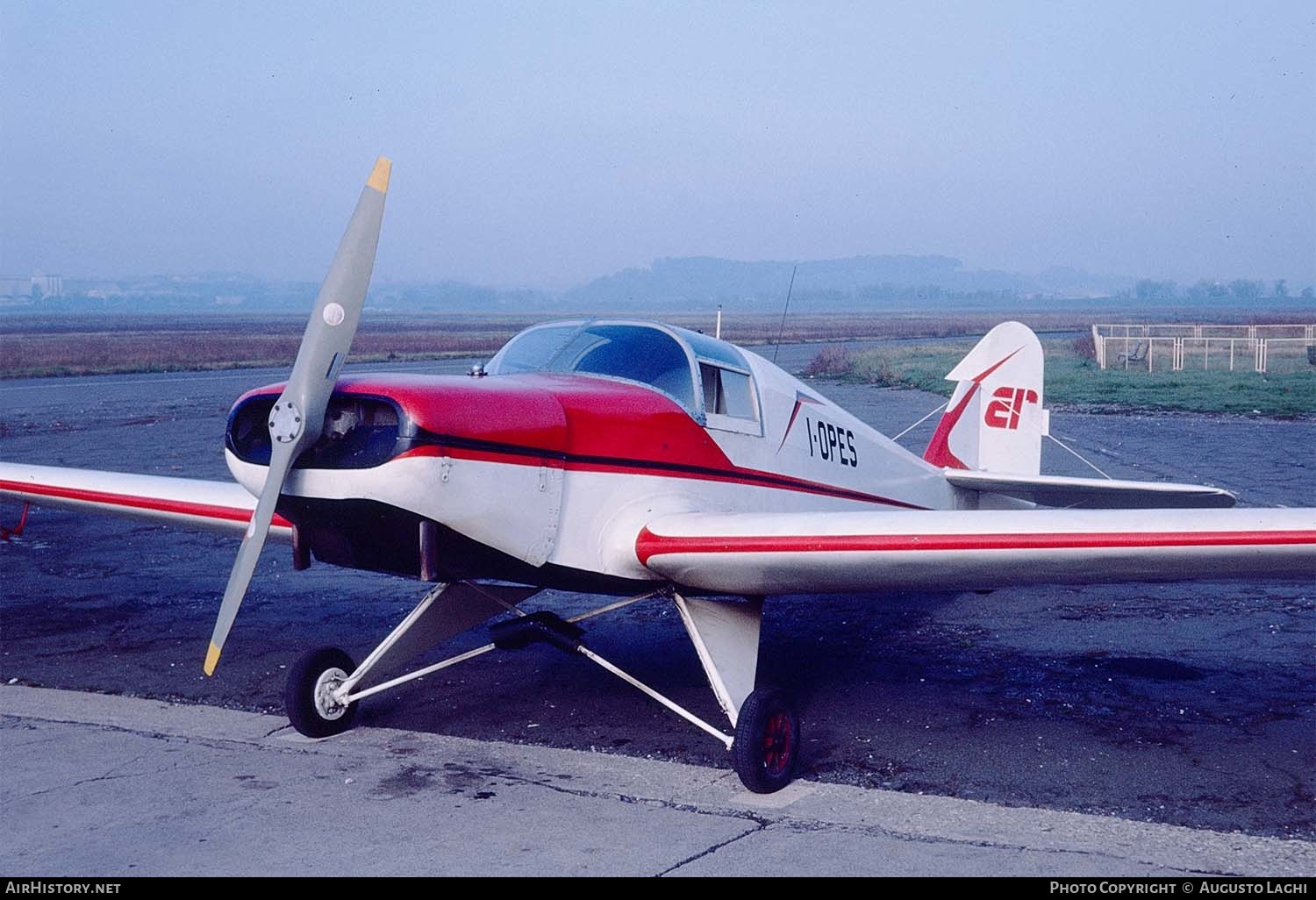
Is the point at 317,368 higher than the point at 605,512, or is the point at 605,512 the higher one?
the point at 317,368

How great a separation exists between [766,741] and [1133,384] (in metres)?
29.7

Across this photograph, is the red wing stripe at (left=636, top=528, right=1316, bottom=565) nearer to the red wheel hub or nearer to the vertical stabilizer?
the red wheel hub

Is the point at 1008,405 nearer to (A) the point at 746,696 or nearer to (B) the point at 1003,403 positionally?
(B) the point at 1003,403

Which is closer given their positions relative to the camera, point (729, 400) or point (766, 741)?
point (766, 741)

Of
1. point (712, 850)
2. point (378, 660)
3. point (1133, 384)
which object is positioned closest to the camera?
point (712, 850)

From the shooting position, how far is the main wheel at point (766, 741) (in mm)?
5027

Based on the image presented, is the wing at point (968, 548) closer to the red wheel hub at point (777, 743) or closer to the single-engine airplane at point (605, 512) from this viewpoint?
the single-engine airplane at point (605, 512)

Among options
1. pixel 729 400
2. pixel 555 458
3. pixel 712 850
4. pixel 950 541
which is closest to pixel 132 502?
pixel 555 458

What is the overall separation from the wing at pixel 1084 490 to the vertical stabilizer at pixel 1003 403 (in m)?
0.77

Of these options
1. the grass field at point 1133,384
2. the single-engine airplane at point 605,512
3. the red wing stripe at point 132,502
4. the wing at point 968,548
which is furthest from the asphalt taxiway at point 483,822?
the grass field at point 1133,384

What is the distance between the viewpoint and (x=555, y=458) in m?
5.25

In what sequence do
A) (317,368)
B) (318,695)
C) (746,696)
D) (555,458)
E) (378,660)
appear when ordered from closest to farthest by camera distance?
1. (317,368)
2. (555,458)
3. (746,696)
4. (318,695)
5. (378,660)

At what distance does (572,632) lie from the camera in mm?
5812

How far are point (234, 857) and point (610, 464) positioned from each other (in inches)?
87.0
